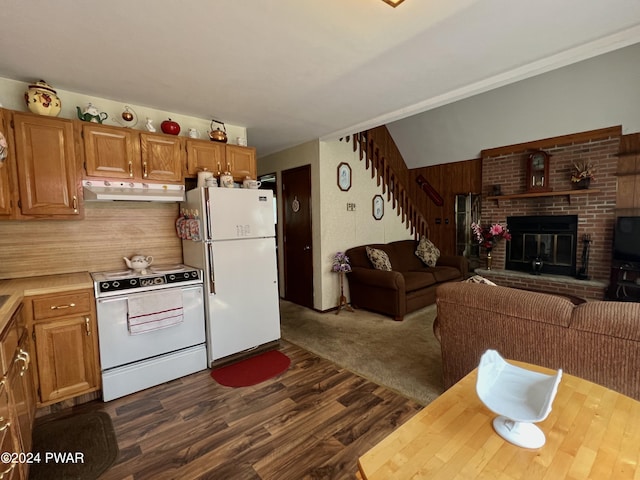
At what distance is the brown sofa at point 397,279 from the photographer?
3908 mm

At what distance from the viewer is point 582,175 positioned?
4105 millimetres

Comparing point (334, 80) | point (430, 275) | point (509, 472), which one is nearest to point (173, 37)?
point (334, 80)

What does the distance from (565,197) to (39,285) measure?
6.19 metres

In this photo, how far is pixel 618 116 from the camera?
371cm

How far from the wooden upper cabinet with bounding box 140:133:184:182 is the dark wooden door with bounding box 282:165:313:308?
6.24 ft

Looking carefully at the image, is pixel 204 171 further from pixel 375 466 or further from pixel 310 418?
pixel 375 466

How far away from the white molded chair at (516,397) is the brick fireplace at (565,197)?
414 cm

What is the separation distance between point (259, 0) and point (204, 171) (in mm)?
1744

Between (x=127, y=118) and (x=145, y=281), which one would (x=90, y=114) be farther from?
(x=145, y=281)

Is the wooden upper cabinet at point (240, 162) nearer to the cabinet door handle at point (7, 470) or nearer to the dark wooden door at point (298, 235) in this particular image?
the dark wooden door at point (298, 235)

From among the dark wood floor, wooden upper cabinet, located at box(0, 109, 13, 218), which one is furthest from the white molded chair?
wooden upper cabinet, located at box(0, 109, 13, 218)

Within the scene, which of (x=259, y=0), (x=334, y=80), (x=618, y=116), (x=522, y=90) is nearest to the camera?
(x=259, y=0)

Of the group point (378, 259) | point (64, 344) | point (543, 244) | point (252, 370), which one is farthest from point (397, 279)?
point (64, 344)

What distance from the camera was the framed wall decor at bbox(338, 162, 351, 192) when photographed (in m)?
4.41
